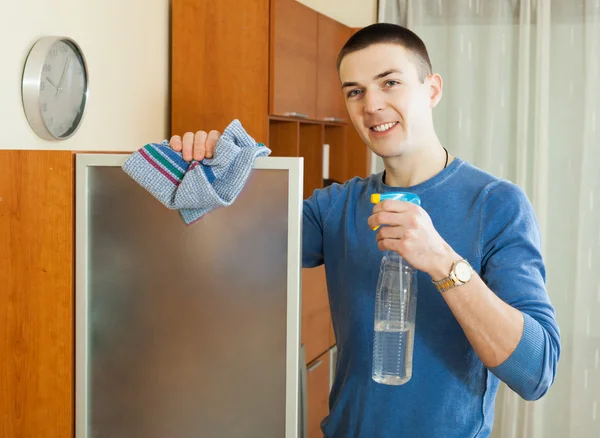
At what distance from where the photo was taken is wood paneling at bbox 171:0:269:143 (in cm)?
328

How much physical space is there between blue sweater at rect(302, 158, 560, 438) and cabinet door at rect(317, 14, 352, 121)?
2.17 metres

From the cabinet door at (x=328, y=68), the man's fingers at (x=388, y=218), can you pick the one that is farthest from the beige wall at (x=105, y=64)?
the man's fingers at (x=388, y=218)

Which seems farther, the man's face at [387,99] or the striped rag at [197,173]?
the man's face at [387,99]

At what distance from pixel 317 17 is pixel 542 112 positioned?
1306 mm

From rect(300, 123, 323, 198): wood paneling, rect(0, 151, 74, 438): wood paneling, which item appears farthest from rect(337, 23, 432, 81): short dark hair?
rect(300, 123, 323, 198): wood paneling

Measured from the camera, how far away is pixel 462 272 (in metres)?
1.28

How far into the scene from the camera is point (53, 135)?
2.38m

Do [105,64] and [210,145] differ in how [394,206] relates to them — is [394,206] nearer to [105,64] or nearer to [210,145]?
[210,145]

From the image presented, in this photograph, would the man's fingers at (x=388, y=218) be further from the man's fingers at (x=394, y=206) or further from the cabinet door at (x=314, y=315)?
the cabinet door at (x=314, y=315)

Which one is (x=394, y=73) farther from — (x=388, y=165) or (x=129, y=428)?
(x=129, y=428)

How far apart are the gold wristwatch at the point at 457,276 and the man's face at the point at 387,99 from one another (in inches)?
15.0

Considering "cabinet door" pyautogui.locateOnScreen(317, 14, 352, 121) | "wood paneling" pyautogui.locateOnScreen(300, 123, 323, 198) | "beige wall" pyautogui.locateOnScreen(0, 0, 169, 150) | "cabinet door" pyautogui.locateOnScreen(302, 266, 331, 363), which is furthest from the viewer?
"wood paneling" pyautogui.locateOnScreen(300, 123, 323, 198)

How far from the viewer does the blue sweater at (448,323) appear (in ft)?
4.45

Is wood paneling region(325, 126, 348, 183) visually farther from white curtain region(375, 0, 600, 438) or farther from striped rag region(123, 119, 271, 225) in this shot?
striped rag region(123, 119, 271, 225)
